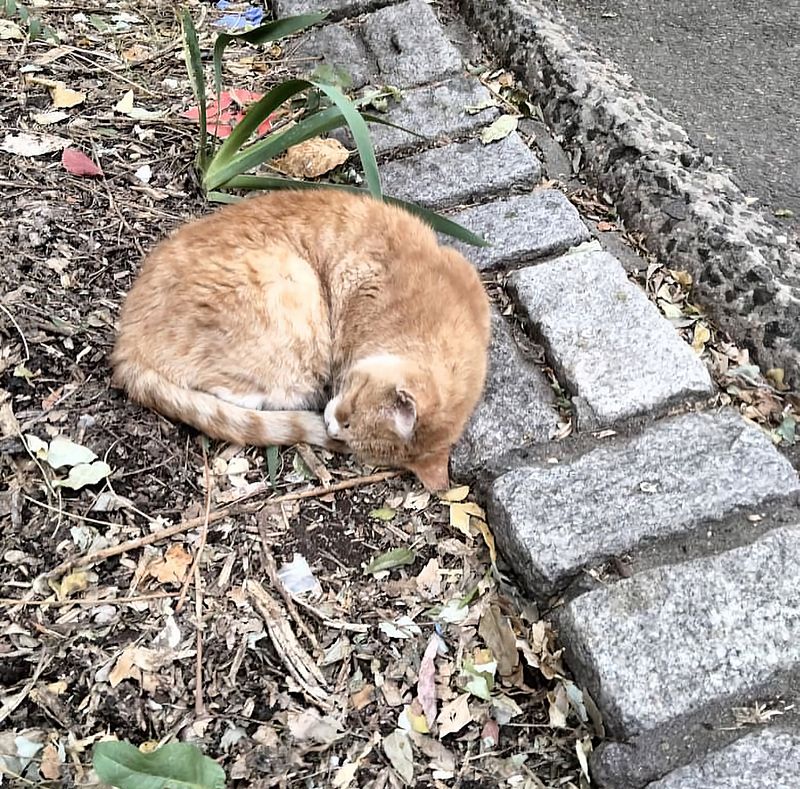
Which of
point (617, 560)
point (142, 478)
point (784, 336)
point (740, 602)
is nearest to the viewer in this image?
point (740, 602)

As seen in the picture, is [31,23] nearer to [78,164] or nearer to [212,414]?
[78,164]

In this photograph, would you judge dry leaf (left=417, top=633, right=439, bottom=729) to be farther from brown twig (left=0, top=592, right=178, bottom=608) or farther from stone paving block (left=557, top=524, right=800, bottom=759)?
brown twig (left=0, top=592, right=178, bottom=608)

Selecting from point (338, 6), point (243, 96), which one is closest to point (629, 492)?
point (243, 96)

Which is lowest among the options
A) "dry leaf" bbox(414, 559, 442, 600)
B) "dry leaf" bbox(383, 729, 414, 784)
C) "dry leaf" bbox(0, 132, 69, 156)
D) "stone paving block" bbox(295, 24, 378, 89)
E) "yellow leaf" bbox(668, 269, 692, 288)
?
"dry leaf" bbox(383, 729, 414, 784)

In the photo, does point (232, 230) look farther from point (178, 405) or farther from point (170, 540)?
point (170, 540)

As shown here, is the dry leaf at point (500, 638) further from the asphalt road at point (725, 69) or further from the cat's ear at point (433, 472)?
the asphalt road at point (725, 69)

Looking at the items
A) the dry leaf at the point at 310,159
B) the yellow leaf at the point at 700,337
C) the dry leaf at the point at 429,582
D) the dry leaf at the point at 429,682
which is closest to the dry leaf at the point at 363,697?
the dry leaf at the point at 429,682

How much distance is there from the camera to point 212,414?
2.44 m

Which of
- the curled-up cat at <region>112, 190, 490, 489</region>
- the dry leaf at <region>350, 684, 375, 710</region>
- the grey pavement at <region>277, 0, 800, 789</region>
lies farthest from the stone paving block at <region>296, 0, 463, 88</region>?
the dry leaf at <region>350, 684, 375, 710</region>

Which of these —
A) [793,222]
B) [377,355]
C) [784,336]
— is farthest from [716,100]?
[377,355]

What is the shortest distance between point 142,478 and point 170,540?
22 centimetres

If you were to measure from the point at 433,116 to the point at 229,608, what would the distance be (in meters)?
2.28

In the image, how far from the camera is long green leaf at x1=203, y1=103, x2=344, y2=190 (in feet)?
9.45

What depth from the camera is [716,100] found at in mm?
3471
